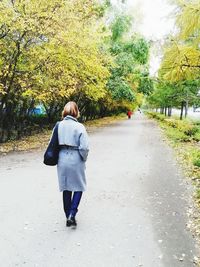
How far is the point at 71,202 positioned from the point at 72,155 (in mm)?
792

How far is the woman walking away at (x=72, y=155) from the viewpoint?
593 cm

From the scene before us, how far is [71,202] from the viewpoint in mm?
6168

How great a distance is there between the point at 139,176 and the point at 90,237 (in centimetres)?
486

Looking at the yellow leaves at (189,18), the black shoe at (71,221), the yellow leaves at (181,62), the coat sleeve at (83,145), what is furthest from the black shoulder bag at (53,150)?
the yellow leaves at (181,62)

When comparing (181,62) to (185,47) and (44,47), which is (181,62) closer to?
(185,47)

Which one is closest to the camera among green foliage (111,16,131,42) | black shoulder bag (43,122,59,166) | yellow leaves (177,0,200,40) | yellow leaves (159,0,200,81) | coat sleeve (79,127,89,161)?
coat sleeve (79,127,89,161)

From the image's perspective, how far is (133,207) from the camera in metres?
7.22

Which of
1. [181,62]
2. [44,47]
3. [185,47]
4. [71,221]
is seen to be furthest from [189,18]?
[44,47]

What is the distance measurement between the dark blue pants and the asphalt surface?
0.24m

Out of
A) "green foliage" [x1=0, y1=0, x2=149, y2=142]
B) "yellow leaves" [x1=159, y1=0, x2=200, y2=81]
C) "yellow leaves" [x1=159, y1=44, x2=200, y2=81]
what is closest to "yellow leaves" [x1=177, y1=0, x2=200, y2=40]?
"yellow leaves" [x1=159, y1=0, x2=200, y2=81]

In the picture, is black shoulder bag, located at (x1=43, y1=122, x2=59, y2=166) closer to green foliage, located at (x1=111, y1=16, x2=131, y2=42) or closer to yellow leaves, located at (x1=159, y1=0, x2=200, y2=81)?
yellow leaves, located at (x1=159, y1=0, x2=200, y2=81)

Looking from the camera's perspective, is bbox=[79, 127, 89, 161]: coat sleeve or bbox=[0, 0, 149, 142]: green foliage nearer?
bbox=[79, 127, 89, 161]: coat sleeve

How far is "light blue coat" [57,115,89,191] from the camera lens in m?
5.92

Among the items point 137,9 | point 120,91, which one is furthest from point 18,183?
point 137,9
